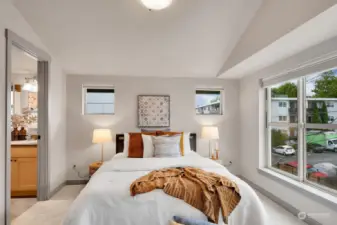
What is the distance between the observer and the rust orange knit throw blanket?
6.63ft

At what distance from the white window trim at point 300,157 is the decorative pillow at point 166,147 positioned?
1521mm

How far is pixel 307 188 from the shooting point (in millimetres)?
2781

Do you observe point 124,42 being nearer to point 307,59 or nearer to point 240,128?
point 307,59

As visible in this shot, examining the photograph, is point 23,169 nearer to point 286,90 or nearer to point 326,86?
point 286,90

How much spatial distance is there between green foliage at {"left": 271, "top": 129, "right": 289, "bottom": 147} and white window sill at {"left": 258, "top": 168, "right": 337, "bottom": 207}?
48 centimetres

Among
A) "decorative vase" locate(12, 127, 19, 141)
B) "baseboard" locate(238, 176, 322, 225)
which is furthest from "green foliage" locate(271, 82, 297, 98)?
"decorative vase" locate(12, 127, 19, 141)

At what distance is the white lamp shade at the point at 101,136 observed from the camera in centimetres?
396

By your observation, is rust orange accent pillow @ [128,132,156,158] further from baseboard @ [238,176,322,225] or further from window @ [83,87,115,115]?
baseboard @ [238,176,322,225]

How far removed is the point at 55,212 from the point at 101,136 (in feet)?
4.49

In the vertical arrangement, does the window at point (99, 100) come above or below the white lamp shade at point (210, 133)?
above

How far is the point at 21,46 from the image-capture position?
8.99 feet

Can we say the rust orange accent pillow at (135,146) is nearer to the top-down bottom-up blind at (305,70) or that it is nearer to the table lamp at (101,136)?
the table lamp at (101,136)

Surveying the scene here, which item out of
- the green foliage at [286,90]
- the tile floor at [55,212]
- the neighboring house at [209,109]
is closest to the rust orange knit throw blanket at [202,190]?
the tile floor at [55,212]

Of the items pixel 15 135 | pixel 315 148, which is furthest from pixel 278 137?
pixel 15 135
